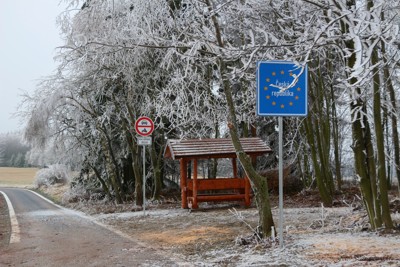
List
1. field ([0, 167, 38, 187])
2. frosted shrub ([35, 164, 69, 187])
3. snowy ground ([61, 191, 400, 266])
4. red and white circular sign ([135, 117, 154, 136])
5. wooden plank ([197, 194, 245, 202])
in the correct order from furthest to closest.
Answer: field ([0, 167, 38, 187]) → frosted shrub ([35, 164, 69, 187]) → wooden plank ([197, 194, 245, 202]) → red and white circular sign ([135, 117, 154, 136]) → snowy ground ([61, 191, 400, 266])

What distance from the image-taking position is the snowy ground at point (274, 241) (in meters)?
6.71

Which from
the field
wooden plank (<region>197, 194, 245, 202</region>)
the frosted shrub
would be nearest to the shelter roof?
wooden plank (<region>197, 194, 245, 202</region>)

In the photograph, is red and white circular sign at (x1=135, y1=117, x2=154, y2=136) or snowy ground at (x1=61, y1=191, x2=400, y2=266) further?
red and white circular sign at (x1=135, y1=117, x2=154, y2=136)

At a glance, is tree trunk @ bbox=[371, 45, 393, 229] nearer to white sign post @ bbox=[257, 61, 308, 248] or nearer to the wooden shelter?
white sign post @ bbox=[257, 61, 308, 248]

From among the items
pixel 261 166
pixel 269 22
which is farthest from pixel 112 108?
pixel 269 22

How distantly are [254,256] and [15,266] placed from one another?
362 centimetres

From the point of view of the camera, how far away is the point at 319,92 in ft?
51.6

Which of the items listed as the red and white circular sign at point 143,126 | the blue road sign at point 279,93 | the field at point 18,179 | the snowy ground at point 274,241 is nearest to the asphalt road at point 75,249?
the snowy ground at point 274,241

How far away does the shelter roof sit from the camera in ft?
51.9

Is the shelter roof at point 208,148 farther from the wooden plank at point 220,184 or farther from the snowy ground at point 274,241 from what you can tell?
the snowy ground at point 274,241

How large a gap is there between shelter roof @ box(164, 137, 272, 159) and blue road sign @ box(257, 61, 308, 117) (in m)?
8.01

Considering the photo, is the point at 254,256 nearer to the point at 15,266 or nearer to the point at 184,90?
the point at 15,266

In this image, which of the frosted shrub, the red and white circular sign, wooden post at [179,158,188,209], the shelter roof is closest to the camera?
the red and white circular sign

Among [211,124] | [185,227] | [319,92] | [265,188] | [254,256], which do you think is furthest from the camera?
[211,124]
